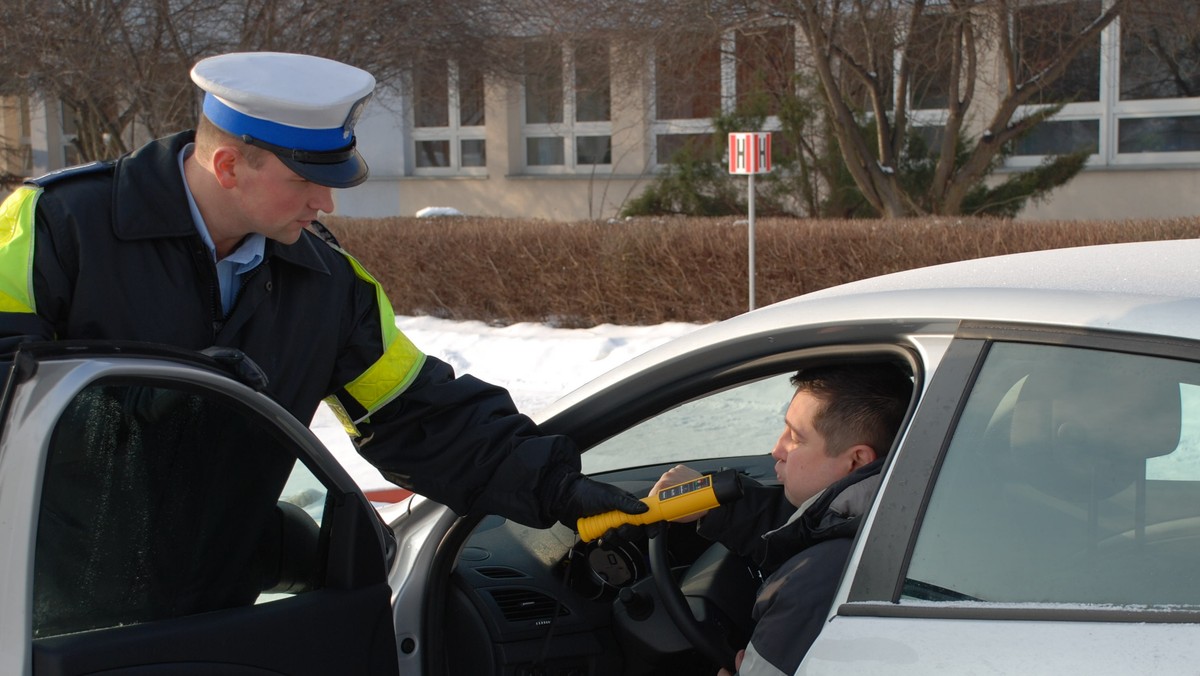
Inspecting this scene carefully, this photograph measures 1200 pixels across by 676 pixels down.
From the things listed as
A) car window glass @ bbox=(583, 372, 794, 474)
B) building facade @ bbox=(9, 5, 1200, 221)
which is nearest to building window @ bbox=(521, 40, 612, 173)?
building facade @ bbox=(9, 5, 1200, 221)

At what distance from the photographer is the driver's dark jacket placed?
6.13ft

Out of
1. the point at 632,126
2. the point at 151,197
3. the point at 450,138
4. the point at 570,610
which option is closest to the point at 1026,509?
the point at 570,610

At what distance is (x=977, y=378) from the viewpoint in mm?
1730

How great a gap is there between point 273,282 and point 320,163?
0.27 metres

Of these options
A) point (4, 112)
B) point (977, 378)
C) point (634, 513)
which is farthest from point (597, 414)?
point (4, 112)

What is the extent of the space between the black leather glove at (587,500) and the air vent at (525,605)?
256mm

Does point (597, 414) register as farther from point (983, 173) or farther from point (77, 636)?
point (983, 173)

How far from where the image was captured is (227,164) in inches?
85.7

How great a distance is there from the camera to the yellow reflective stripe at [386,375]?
2430 mm

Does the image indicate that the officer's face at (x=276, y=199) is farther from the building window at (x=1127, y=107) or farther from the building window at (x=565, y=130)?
the building window at (x=565, y=130)

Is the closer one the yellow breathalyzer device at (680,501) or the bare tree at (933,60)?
the yellow breathalyzer device at (680,501)

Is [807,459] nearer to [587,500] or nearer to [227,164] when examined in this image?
[587,500]

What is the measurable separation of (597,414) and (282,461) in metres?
0.59

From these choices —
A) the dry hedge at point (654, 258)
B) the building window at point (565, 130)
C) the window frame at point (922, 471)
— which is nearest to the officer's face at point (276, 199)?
the window frame at point (922, 471)
